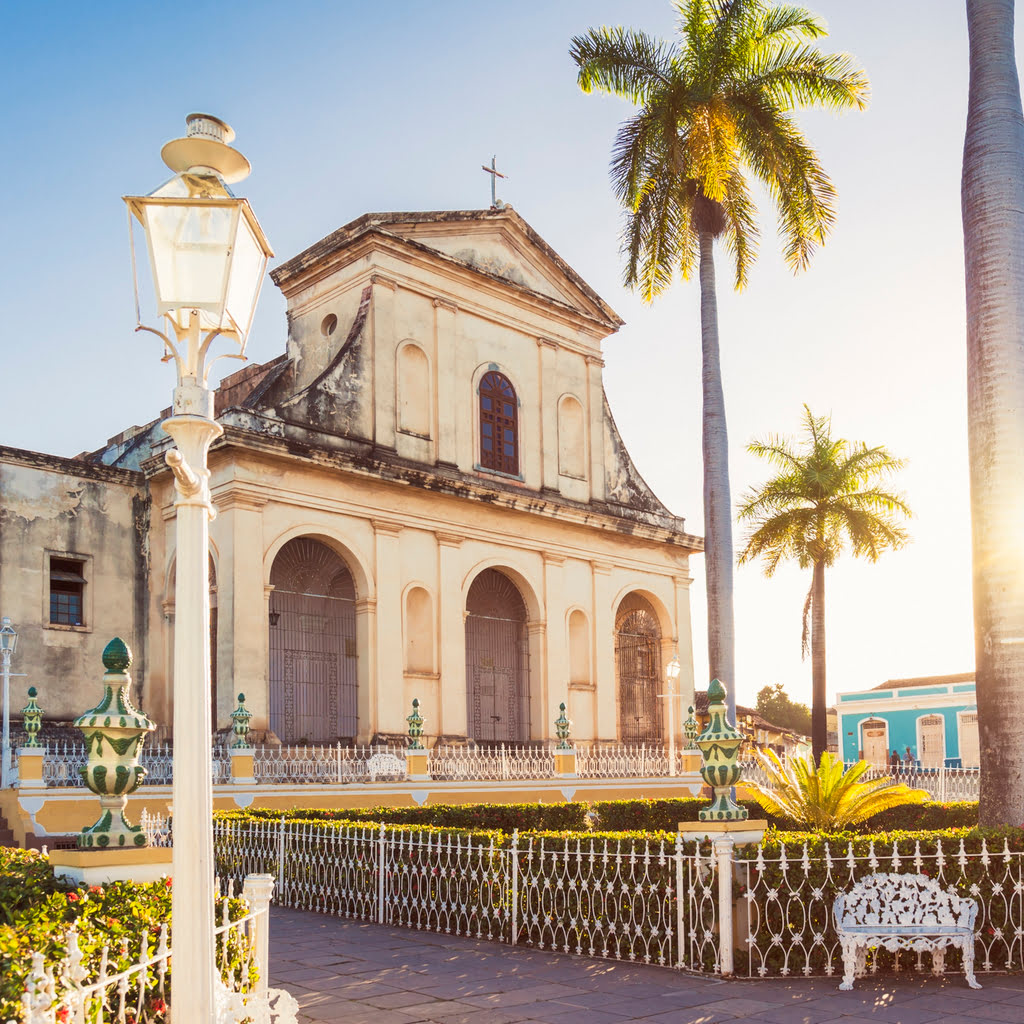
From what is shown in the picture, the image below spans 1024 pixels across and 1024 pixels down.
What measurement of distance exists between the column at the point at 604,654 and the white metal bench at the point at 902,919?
17.2 meters

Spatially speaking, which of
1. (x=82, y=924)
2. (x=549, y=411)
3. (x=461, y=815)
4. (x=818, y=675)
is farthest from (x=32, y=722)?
(x=818, y=675)

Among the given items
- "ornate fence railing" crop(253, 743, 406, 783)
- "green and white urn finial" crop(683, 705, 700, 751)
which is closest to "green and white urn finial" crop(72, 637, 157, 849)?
"ornate fence railing" crop(253, 743, 406, 783)

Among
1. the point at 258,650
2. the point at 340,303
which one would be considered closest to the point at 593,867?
the point at 258,650

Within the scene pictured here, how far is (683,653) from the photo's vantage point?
2695cm

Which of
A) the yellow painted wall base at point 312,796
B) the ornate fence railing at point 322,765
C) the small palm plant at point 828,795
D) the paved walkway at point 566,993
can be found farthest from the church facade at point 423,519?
the paved walkway at point 566,993

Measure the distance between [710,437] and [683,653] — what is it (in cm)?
1007

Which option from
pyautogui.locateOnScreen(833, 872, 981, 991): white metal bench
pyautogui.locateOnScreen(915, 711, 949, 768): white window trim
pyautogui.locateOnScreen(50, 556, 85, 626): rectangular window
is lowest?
pyautogui.locateOnScreen(915, 711, 949, 768): white window trim

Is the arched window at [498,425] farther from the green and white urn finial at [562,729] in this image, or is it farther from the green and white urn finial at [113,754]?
the green and white urn finial at [113,754]

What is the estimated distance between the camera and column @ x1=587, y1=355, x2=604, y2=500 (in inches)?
1043

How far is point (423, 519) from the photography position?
22.0 meters

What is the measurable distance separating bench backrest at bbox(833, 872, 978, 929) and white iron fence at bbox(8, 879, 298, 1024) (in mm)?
3992

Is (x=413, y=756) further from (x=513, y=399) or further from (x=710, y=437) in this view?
(x=513, y=399)

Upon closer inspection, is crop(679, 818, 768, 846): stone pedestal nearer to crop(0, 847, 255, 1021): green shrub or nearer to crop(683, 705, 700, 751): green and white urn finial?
crop(0, 847, 255, 1021): green shrub

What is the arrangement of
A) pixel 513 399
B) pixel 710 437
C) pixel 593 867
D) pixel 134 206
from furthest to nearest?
1. pixel 513 399
2. pixel 710 437
3. pixel 593 867
4. pixel 134 206
